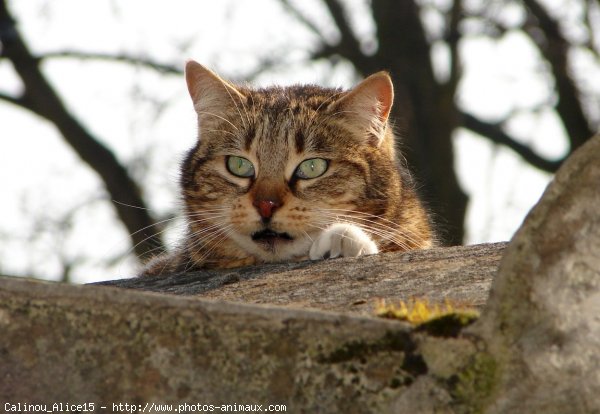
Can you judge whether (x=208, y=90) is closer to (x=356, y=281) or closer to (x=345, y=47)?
(x=356, y=281)

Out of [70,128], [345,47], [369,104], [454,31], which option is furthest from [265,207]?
[345,47]

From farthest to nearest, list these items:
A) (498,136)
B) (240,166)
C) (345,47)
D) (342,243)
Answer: (498,136) < (345,47) < (240,166) < (342,243)

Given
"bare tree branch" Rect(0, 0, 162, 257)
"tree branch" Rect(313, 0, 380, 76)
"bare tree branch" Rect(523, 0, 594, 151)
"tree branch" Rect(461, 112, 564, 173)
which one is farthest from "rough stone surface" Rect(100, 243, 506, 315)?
"tree branch" Rect(461, 112, 564, 173)

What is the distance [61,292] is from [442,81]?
628cm

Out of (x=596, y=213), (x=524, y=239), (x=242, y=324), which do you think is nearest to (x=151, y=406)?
(x=242, y=324)

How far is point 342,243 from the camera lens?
12.7 feet

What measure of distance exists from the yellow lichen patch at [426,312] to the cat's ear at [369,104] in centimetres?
223

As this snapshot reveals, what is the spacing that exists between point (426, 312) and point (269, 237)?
6.71ft

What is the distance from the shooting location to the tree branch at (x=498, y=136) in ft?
28.0

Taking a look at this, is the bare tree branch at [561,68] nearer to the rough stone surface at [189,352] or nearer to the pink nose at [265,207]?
the pink nose at [265,207]

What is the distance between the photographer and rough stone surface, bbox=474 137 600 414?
2.02 metres

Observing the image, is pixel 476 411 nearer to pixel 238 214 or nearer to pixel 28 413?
pixel 28 413

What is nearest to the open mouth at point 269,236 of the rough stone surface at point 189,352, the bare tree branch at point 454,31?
the rough stone surface at point 189,352

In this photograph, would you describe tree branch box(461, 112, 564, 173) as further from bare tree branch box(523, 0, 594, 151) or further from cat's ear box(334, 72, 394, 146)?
cat's ear box(334, 72, 394, 146)
